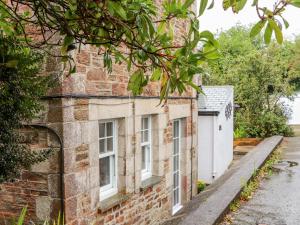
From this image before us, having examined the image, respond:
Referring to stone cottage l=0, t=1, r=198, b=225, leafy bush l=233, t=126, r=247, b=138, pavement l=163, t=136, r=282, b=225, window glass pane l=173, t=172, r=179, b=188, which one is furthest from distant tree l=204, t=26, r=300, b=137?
stone cottage l=0, t=1, r=198, b=225

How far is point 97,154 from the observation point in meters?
6.59

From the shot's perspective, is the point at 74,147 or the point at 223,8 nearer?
the point at 223,8

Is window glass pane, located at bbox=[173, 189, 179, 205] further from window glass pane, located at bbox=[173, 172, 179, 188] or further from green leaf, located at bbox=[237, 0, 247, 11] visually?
green leaf, located at bbox=[237, 0, 247, 11]

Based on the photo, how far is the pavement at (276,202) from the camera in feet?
22.7

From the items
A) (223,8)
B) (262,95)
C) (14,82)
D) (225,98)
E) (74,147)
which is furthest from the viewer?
(262,95)

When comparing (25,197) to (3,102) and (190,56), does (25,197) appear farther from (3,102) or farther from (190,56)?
(190,56)

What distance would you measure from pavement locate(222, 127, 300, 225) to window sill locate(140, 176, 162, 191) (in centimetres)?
188

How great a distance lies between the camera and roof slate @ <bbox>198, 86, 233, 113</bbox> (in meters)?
13.9

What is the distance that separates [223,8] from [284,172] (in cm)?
993

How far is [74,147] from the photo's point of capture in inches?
236

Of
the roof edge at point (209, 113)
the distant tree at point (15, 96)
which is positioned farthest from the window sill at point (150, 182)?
the roof edge at point (209, 113)

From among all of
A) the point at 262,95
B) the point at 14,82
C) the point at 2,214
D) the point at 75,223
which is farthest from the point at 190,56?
the point at 262,95

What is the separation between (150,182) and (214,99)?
7.21 m

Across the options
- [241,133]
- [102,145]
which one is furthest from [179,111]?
[241,133]
